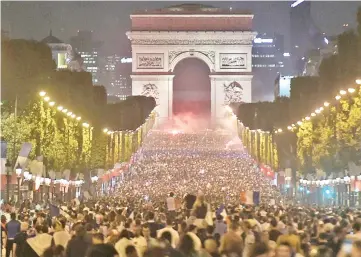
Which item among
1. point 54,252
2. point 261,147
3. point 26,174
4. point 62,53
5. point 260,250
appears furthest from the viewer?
point 62,53

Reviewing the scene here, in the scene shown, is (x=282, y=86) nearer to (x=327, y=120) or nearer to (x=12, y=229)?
(x=327, y=120)

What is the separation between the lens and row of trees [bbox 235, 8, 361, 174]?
53000 mm

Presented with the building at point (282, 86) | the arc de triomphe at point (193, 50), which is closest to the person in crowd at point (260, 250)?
the arc de triomphe at point (193, 50)

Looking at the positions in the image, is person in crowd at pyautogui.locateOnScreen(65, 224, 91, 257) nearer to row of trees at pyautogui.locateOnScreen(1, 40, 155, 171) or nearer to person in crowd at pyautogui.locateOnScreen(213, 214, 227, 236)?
person in crowd at pyautogui.locateOnScreen(213, 214, 227, 236)

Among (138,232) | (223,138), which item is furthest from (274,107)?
(138,232)

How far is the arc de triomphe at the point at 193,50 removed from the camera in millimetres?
139375

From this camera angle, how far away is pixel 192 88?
491 ft

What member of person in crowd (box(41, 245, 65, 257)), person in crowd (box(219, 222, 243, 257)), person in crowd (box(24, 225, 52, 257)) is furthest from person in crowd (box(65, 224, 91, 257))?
person in crowd (box(219, 222, 243, 257))

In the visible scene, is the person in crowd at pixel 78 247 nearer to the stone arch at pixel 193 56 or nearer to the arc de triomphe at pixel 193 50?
the arc de triomphe at pixel 193 50

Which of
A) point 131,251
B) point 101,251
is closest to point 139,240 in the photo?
point 131,251

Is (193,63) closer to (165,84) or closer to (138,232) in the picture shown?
(165,84)

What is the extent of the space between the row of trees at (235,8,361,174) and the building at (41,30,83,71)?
64.3 metres

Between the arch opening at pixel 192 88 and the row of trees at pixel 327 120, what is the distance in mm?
50088

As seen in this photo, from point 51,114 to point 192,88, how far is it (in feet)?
300
